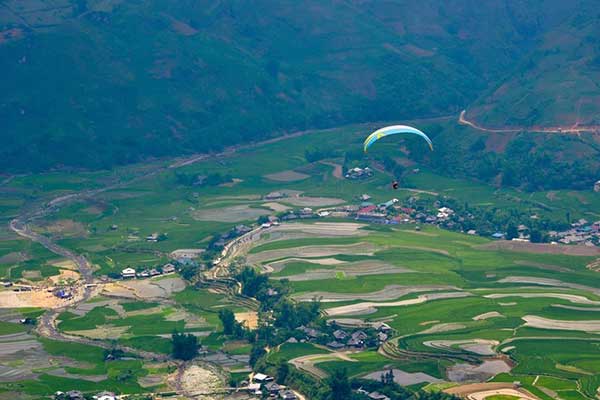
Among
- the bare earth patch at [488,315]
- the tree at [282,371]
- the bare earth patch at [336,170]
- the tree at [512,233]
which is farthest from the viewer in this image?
the bare earth patch at [336,170]

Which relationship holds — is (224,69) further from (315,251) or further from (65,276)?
(65,276)

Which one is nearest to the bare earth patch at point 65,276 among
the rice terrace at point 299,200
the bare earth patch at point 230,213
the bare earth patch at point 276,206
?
the rice terrace at point 299,200

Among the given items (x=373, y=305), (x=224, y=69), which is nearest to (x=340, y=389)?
(x=373, y=305)

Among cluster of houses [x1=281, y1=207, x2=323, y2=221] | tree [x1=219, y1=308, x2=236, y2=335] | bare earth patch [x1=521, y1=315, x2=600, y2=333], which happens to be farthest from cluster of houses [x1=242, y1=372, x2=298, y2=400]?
cluster of houses [x1=281, y1=207, x2=323, y2=221]

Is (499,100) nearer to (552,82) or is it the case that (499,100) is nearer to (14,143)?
(552,82)

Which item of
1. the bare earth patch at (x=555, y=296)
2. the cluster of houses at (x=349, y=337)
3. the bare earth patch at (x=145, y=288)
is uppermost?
the bare earth patch at (x=555, y=296)

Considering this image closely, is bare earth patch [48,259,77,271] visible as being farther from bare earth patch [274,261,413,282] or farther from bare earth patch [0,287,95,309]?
bare earth patch [274,261,413,282]

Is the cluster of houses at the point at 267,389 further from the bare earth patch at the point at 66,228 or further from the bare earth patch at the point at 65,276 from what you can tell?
the bare earth patch at the point at 66,228
